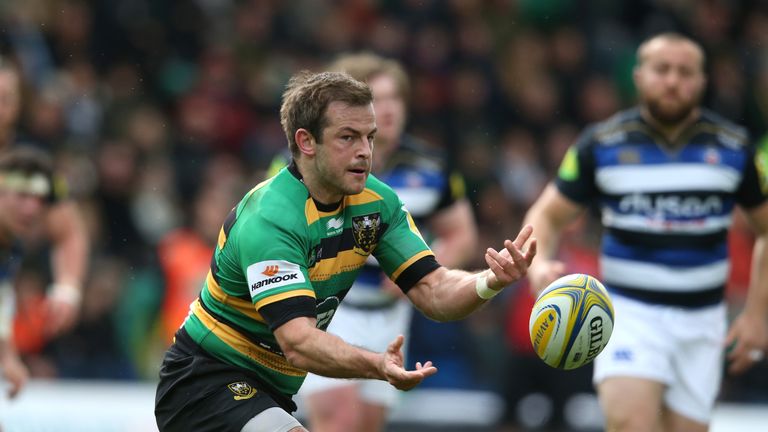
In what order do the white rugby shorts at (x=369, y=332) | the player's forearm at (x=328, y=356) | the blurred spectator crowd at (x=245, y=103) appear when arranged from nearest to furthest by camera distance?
the player's forearm at (x=328, y=356) < the white rugby shorts at (x=369, y=332) < the blurred spectator crowd at (x=245, y=103)

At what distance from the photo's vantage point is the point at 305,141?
18.3 feet

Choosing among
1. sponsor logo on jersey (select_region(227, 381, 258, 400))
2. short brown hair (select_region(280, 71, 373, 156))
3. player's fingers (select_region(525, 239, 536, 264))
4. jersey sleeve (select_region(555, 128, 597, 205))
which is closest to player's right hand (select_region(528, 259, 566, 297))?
jersey sleeve (select_region(555, 128, 597, 205))

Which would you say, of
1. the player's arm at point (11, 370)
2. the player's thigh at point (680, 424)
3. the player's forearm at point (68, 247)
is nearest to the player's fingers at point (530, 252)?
the player's thigh at point (680, 424)

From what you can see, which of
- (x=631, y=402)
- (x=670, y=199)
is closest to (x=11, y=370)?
(x=631, y=402)

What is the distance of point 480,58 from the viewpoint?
48.3ft

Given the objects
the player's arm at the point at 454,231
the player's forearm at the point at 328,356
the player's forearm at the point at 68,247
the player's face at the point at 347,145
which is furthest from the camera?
the player's forearm at the point at 68,247

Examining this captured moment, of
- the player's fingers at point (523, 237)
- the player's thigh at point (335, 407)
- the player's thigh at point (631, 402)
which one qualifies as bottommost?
the player's thigh at point (631, 402)

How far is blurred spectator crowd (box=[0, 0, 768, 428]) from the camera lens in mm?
12844

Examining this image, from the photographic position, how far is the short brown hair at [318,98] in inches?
216

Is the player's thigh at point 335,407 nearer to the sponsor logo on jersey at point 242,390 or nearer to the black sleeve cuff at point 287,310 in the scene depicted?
the sponsor logo on jersey at point 242,390

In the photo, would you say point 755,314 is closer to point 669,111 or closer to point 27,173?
point 669,111

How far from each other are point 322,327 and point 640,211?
2556 mm

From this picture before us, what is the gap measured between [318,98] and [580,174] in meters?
2.66

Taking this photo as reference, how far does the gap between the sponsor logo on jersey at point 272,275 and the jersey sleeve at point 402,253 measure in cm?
68
